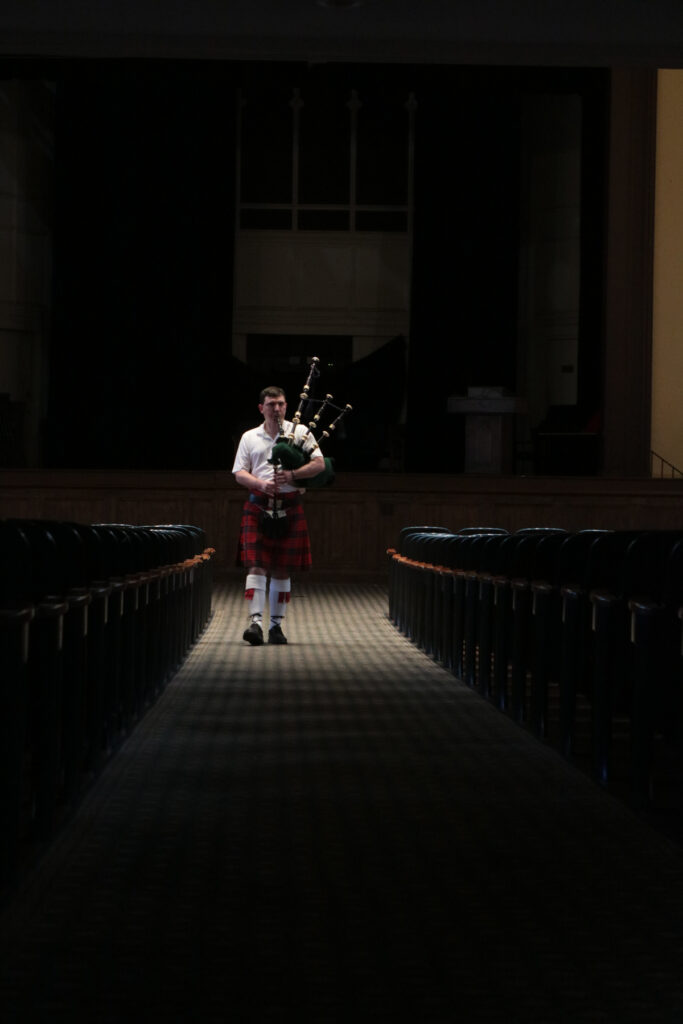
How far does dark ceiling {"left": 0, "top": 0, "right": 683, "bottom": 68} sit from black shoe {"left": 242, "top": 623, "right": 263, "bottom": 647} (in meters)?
3.03

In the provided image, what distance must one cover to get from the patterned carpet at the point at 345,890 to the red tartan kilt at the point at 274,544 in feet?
9.98

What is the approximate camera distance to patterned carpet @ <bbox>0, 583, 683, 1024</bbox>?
7.36ft

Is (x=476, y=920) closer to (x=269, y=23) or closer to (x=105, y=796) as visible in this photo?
(x=105, y=796)

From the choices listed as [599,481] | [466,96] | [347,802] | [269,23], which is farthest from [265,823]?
[466,96]

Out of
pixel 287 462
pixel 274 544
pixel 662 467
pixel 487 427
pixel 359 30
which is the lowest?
pixel 274 544

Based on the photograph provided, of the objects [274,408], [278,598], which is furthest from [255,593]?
[274,408]


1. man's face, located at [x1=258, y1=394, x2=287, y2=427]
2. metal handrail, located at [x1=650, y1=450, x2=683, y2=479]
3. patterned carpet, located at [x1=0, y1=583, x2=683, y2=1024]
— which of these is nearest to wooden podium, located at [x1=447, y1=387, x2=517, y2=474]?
metal handrail, located at [x1=650, y1=450, x2=683, y2=479]

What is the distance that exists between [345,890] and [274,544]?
204 inches

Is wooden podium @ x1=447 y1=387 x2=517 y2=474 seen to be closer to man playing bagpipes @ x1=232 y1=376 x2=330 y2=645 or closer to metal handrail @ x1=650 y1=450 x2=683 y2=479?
metal handrail @ x1=650 y1=450 x2=683 y2=479

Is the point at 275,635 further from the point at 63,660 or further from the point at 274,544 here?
the point at 63,660

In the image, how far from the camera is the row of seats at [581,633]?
3748 millimetres

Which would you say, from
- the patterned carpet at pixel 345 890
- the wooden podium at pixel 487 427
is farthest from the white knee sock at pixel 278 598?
the wooden podium at pixel 487 427

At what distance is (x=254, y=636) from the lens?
26.0 ft

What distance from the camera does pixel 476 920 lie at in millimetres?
2662
